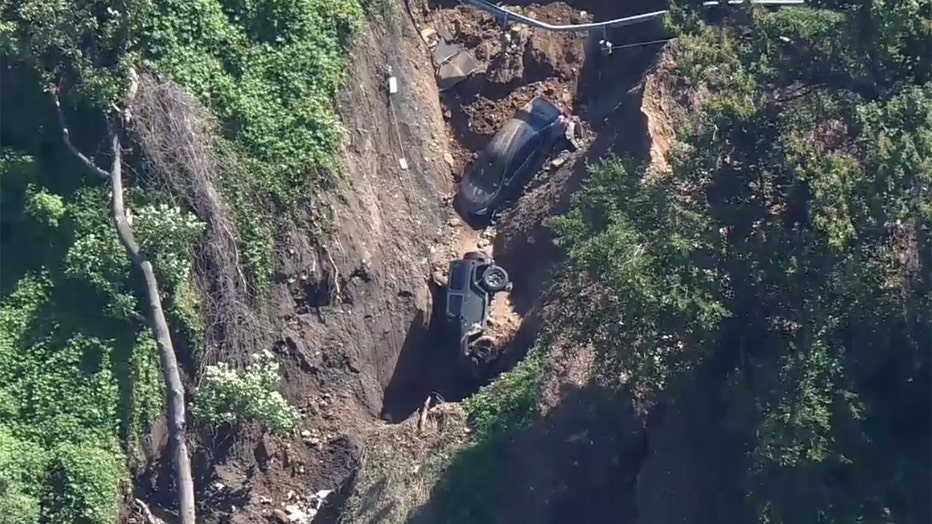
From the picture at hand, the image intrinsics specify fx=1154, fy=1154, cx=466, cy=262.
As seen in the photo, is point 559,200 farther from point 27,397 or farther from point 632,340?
point 27,397

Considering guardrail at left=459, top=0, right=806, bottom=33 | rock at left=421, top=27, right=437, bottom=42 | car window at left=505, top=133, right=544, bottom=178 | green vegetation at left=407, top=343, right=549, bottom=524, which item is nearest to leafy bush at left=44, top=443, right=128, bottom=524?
green vegetation at left=407, top=343, right=549, bottom=524

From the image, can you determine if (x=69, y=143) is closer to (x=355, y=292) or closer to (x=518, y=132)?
(x=355, y=292)

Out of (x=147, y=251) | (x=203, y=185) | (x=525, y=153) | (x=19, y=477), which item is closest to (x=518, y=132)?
(x=525, y=153)

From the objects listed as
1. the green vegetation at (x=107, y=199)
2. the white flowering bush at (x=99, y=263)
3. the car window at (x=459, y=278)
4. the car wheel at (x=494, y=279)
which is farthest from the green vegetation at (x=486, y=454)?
the white flowering bush at (x=99, y=263)

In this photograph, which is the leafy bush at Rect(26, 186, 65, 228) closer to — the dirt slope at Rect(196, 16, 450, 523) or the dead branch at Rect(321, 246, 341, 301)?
the dirt slope at Rect(196, 16, 450, 523)

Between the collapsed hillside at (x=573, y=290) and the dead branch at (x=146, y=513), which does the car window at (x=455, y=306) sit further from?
the dead branch at (x=146, y=513)
